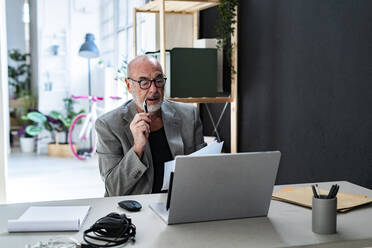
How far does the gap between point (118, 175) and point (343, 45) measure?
1.33m

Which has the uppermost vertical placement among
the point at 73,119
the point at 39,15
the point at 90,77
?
the point at 39,15

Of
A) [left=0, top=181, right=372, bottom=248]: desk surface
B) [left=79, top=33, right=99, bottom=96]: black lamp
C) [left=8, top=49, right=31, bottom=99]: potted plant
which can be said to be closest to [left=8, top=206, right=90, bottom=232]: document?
[left=0, top=181, right=372, bottom=248]: desk surface

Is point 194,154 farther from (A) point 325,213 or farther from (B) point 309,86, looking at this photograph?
(B) point 309,86

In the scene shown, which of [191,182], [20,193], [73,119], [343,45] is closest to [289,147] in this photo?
[343,45]

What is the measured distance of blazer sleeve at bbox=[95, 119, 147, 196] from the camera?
1.94 m

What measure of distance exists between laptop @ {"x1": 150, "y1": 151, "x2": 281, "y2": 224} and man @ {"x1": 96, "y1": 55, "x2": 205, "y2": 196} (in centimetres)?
50

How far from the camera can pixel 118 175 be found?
1953 millimetres

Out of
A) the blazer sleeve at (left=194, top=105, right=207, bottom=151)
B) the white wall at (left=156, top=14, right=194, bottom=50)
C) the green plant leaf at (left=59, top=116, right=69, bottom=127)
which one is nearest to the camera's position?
the blazer sleeve at (left=194, top=105, right=207, bottom=151)

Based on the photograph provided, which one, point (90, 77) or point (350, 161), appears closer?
A: point (350, 161)

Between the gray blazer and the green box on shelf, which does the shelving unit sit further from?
the gray blazer

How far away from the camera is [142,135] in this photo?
76.5 inches

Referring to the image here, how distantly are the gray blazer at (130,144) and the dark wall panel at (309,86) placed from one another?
0.73m

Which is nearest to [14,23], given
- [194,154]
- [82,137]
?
[82,137]

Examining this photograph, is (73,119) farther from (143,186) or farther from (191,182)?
(191,182)
